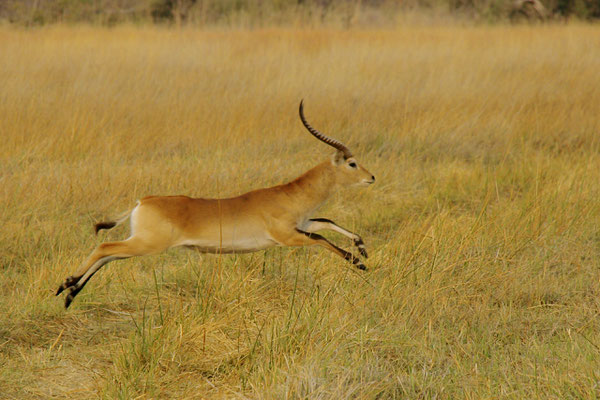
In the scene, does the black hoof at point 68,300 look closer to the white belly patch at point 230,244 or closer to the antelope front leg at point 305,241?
the white belly patch at point 230,244

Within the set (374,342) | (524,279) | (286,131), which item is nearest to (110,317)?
(374,342)

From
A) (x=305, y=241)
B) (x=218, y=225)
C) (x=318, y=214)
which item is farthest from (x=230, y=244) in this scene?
(x=318, y=214)

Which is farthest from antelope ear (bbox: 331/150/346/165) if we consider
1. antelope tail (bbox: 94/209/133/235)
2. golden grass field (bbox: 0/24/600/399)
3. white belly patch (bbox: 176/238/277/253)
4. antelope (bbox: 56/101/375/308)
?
antelope tail (bbox: 94/209/133/235)

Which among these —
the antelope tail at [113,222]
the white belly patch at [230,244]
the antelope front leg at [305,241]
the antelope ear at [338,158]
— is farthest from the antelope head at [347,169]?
the antelope tail at [113,222]

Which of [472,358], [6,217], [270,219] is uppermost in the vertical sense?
[270,219]

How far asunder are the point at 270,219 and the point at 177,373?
3.54 ft

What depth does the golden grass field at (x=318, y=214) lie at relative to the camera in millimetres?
3268

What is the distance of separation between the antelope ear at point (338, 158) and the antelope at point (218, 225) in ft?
0.68

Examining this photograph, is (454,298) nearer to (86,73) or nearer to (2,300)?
(2,300)

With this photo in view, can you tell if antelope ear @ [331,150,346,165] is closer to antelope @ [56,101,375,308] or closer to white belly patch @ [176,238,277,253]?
antelope @ [56,101,375,308]

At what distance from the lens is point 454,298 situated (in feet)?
12.9

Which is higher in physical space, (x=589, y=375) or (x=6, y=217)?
(x=589, y=375)

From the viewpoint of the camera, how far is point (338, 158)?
463 centimetres

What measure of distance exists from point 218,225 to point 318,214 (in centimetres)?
213
